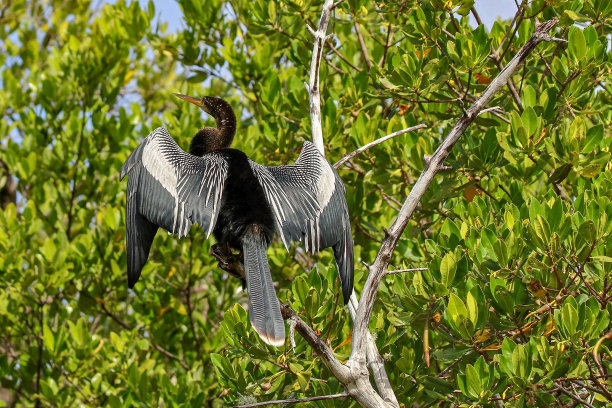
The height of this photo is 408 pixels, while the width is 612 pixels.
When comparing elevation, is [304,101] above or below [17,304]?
above

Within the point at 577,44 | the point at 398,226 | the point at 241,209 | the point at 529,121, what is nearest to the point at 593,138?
the point at 529,121

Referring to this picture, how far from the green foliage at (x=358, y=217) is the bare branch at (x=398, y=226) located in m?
0.11

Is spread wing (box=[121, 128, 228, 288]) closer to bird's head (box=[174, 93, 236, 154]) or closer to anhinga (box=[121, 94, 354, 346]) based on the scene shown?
anhinga (box=[121, 94, 354, 346])

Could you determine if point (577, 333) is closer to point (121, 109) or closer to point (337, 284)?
point (337, 284)

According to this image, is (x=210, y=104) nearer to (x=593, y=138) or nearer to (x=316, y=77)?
(x=316, y=77)

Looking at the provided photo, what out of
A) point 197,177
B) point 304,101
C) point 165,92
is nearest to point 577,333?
point 197,177

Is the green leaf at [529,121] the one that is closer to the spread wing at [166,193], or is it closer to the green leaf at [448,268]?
the green leaf at [448,268]

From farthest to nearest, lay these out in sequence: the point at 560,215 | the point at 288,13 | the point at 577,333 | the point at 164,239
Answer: the point at 164,239 < the point at 288,13 < the point at 560,215 < the point at 577,333

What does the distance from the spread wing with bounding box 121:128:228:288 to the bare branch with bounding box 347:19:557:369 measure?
2.24 ft

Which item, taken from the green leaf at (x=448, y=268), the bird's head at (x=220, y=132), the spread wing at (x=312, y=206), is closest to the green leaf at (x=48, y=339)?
the bird's head at (x=220, y=132)

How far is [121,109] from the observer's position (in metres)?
5.02

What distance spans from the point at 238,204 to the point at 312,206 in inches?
11.8

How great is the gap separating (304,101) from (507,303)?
1.83 meters

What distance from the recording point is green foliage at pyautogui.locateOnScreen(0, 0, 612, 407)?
8.57 ft
